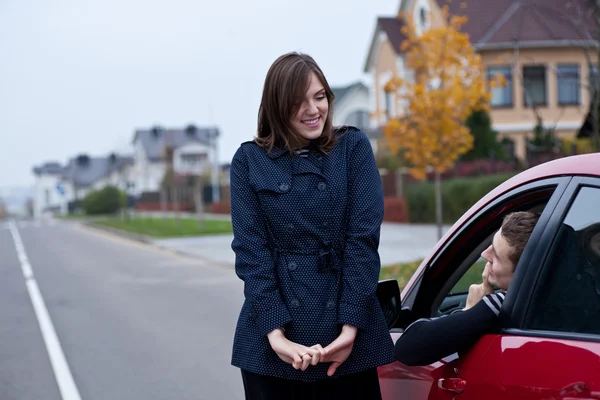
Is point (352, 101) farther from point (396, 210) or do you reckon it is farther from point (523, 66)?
point (396, 210)

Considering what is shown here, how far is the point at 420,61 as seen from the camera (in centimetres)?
1845

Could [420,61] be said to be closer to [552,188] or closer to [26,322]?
[26,322]

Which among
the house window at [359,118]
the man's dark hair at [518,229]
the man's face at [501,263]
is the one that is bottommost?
the man's face at [501,263]

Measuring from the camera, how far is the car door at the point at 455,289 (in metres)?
2.43

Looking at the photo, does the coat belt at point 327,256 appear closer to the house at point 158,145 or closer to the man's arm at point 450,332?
the man's arm at point 450,332

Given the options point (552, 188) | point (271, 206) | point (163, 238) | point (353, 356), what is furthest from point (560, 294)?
point (163, 238)

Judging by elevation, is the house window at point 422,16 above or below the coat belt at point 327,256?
above

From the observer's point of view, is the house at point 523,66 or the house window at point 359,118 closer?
the house at point 523,66

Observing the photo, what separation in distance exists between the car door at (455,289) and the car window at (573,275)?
79 millimetres

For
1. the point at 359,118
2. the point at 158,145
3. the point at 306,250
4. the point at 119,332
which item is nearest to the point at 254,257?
the point at 306,250

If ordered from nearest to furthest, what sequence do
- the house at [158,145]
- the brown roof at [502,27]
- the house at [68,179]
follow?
the brown roof at [502,27] → the house at [158,145] → the house at [68,179]

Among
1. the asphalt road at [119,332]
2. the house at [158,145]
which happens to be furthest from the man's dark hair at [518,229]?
the house at [158,145]

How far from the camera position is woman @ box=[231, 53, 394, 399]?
2.53 metres

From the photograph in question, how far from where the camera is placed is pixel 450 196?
2412cm
